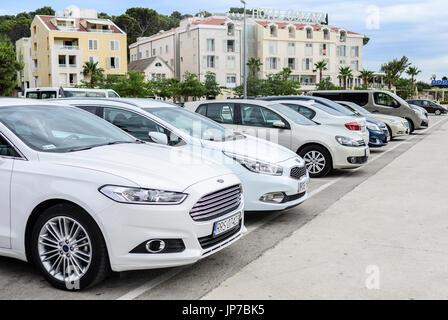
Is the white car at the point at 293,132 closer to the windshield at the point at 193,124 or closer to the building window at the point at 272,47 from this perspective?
the windshield at the point at 193,124

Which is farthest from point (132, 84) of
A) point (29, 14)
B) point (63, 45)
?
point (29, 14)

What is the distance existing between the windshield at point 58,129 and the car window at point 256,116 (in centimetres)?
477

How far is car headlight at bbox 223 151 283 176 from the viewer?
21.6ft

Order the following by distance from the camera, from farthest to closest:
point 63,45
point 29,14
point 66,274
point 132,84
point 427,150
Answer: point 29,14 → point 63,45 → point 132,84 → point 427,150 → point 66,274

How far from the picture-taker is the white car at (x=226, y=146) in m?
6.56

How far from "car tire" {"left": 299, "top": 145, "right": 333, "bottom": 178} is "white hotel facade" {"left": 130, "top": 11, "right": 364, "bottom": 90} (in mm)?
55747

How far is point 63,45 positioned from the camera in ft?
204

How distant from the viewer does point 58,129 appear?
508cm

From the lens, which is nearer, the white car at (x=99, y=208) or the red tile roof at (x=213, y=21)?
the white car at (x=99, y=208)

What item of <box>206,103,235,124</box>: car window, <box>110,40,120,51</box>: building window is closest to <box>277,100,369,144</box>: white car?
<box>206,103,235,124</box>: car window

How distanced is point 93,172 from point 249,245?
2267 millimetres

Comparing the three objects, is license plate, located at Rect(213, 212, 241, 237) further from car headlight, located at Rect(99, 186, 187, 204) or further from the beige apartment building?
the beige apartment building

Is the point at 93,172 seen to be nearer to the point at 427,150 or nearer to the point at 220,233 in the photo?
the point at 220,233

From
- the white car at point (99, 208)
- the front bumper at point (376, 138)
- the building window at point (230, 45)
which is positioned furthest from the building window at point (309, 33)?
the white car at point (99, 208)
